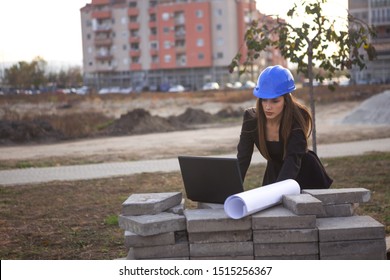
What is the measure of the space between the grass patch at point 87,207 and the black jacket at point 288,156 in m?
1.29

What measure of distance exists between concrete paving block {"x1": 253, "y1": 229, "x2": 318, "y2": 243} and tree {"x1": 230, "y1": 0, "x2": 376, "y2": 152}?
15.4 ft

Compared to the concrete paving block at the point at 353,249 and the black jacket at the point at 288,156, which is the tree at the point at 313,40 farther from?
the concrete paving block at the point at 353,249

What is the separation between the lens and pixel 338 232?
308 centimetres

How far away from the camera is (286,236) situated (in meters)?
3.08

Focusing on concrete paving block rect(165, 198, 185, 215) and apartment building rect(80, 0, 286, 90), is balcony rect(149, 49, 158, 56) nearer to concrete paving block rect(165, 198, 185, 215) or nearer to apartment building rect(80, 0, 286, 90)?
apartment building rect(80, 0, 286, 90)

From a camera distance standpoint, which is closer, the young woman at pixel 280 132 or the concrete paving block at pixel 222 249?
the concrete paving block at pixel 222 249

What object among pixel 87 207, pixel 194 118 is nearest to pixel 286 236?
pixel 87 207

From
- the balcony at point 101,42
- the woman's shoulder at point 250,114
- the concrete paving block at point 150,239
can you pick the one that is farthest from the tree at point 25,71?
the concrete paving block at point 150,239

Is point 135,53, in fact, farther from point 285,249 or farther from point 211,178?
point 285,249

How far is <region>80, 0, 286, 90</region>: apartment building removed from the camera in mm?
6883

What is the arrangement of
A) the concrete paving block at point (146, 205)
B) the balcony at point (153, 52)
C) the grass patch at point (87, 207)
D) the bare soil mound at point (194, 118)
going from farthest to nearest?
the bare soil mound at point (194, 118) < the balcony at point (153, 52) < the grass patch at point (87, 207) < the concrete paving block at point (146, 205)

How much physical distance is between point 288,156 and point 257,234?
2.39ft

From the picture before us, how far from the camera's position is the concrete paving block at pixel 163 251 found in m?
3.15

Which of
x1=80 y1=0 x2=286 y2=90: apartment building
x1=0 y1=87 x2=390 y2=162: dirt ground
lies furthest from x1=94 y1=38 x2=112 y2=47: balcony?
x1=0 y1=87 x2=390 y2=162: dirt ground
